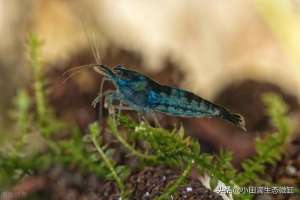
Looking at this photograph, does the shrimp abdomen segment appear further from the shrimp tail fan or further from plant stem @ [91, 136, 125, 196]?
plant stem @ [91, 136, 125, 196]

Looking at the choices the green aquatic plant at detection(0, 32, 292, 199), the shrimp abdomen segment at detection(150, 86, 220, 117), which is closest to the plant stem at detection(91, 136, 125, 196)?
the green aquatic plant at detection(0, 32, 292, 199)

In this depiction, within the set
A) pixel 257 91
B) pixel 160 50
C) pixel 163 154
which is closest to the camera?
pixel 163 154

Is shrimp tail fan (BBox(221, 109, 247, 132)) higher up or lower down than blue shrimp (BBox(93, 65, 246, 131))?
lower down

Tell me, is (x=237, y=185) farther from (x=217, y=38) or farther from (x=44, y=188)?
(x=217, y=38)

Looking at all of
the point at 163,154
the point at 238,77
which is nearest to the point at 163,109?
the point at 163,154

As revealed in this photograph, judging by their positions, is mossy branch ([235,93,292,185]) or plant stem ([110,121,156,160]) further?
plant stem ([110,121,156,160])

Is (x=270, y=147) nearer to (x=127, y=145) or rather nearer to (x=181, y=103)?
(x=181, y=103)

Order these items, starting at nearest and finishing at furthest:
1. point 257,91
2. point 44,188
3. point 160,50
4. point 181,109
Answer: point 181,109, point 44,188, point 257,91, point 160,50

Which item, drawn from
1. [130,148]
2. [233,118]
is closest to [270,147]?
[233,118]

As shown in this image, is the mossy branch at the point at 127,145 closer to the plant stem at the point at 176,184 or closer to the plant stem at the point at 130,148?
the plant stem at the point at 130,148
